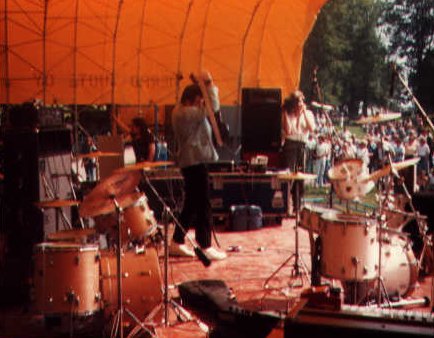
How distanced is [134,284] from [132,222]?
0.66 metres

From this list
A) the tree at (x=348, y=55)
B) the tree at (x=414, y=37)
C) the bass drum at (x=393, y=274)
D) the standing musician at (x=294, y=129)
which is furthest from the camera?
the tree at (x=348, y=55)

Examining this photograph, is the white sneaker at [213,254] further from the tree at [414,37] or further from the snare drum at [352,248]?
the tree at [414,37]

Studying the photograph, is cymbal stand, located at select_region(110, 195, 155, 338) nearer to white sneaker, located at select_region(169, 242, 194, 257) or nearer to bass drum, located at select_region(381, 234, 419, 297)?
bass drum, located at select_region(381, 234, 419, 297)

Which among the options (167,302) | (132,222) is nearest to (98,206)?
(132,222)

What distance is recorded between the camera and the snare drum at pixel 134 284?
4641mm

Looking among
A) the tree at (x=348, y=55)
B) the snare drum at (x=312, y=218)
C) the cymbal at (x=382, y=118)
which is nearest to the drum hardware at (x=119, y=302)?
the snare drum at (x=312, y=218)

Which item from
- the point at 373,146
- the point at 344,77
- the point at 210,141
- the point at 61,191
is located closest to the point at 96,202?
the point at 61,191

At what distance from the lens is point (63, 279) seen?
4.45m

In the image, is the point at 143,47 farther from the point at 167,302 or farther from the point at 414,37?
the point at 414,37

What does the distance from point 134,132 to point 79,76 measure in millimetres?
5030

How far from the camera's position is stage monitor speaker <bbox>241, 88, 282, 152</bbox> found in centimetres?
962

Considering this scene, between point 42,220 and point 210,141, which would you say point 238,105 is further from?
point 42,220

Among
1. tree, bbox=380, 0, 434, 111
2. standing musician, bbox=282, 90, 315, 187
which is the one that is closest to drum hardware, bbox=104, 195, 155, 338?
standing musician, bbox=282, 90, 315, 187

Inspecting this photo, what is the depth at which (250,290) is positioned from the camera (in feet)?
19.0
